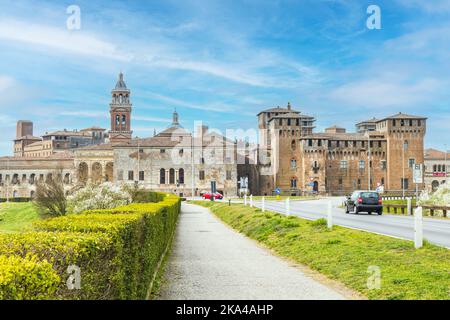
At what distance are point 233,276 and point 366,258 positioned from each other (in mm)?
3385

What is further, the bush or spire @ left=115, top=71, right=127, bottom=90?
spire @ left=115, top=71, right=127, bottom=90

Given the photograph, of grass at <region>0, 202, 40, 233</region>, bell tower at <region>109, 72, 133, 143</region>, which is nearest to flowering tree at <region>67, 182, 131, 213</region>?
grass at <region>0, 202, 40, 233</region>

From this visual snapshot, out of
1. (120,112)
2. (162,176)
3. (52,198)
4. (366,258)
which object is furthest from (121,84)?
(366,258)

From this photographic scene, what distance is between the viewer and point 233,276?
40.9 feet

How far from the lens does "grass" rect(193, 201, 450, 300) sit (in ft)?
32.8

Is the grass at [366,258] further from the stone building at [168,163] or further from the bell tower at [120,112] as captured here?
the bell tower at [120,112]

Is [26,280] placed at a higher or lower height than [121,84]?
lower

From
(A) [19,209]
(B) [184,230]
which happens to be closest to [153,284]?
(B) [184,230]

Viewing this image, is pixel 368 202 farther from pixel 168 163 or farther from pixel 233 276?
pixel 168 163

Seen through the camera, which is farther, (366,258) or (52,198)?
(52,198)

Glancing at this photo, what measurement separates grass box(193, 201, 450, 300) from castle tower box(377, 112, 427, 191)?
7982 centimetres

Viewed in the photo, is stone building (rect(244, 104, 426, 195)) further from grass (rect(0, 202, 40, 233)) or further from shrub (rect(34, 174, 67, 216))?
shrub (rect(34, 174, 67, 216))
